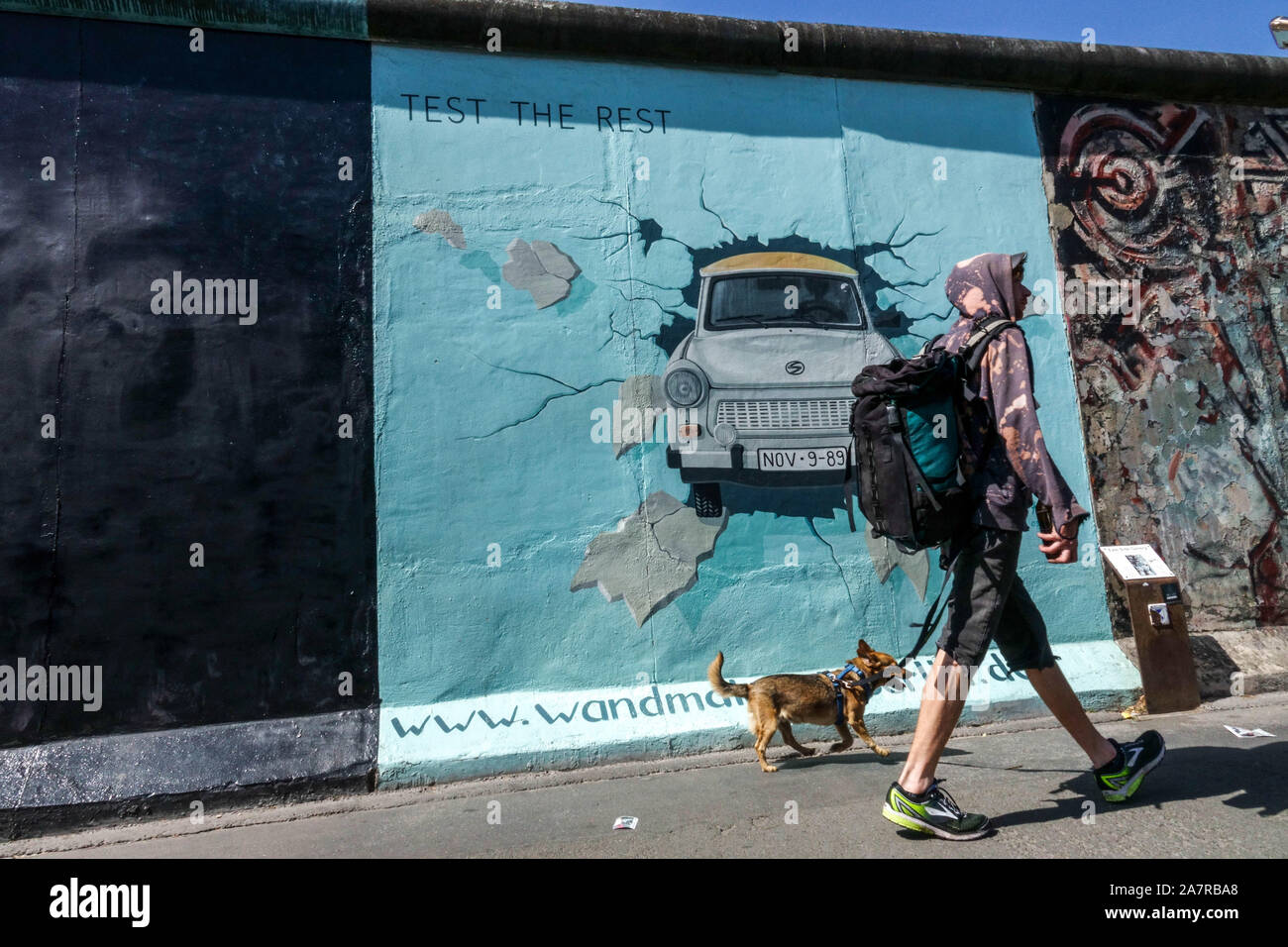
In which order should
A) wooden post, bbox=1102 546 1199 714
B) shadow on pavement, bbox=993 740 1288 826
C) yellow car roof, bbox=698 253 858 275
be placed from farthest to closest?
yellow car roof, bbox=698 253 858 275 → wooden post, bbox=1102 546 1199 714 → shadow on pavement, bbox=993 740 1288 826

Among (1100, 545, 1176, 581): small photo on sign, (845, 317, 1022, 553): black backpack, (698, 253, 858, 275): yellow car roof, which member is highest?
(698, 253, 858, 275): yellow car roof

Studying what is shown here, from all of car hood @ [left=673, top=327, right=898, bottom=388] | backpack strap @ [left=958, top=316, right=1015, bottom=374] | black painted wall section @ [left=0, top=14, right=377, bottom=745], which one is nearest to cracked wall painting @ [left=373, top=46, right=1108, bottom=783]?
car hood @ [left=673, top=327, right=898, bottom=388]

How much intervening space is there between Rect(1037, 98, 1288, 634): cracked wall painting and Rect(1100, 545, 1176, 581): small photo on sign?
0.15 m

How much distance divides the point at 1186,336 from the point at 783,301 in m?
2.75

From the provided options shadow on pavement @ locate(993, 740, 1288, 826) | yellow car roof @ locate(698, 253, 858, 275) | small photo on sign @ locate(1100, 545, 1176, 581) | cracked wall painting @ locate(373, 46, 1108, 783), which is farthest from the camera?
yellow car roof @ locate(698, 253, 858, 275)

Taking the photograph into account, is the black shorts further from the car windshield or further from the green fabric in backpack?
the car windshield

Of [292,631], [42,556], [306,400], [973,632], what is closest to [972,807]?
[973,632]

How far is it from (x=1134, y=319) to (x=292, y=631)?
5378 mm

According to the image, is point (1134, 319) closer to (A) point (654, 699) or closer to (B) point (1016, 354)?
(B) point (1016, 354)

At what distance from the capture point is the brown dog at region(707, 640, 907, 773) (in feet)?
14.1

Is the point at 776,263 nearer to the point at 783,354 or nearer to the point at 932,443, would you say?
the point at 783,354

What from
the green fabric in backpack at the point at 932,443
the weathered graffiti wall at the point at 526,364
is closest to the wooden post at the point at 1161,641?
the weathered graffiti wall at the point at 526,364

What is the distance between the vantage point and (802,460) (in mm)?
5164

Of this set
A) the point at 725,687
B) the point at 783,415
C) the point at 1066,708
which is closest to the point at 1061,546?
the point at 1066,708
